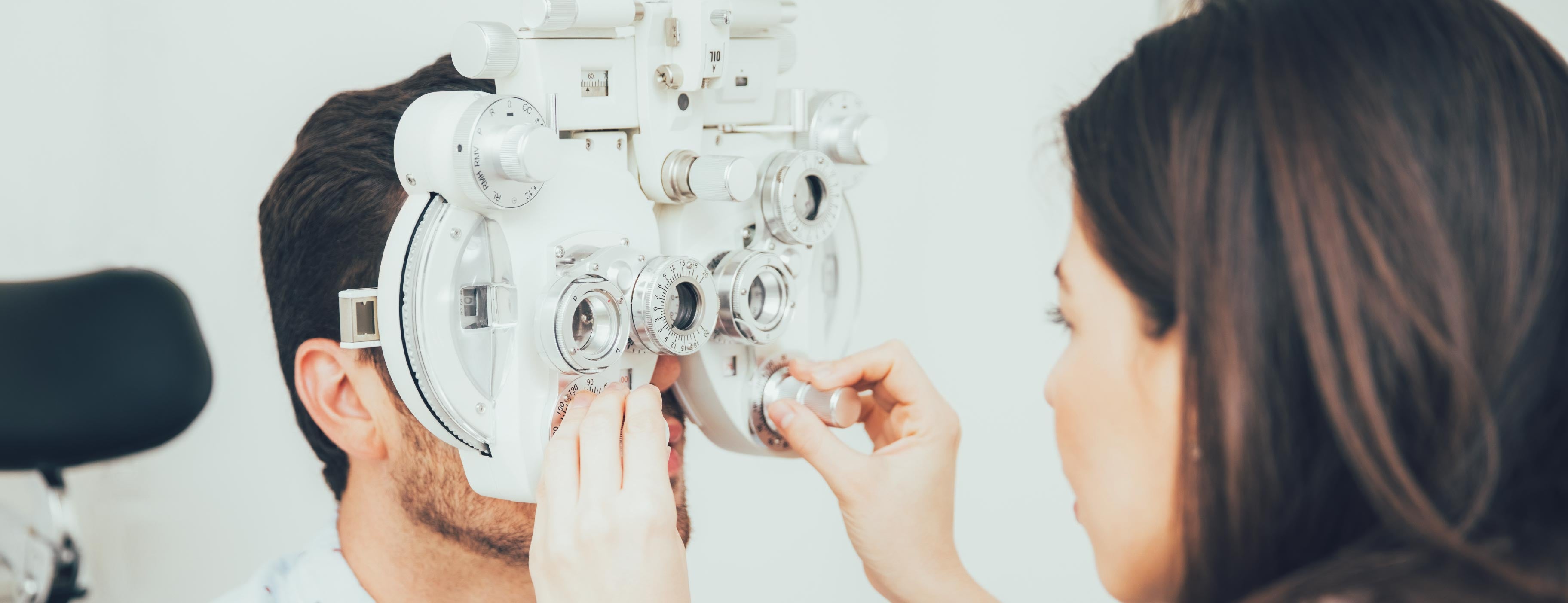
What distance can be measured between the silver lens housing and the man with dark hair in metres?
0.09

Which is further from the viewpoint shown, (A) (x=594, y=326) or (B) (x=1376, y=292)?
(A) (x=594, y=326)

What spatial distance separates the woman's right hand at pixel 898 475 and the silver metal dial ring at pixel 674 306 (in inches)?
6.2

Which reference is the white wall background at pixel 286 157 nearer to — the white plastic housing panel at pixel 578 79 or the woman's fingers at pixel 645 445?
the white plastic housing panel at pixel 578 79

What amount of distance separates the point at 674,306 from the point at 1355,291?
453 mm

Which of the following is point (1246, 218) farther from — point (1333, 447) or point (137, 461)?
point (137, 461)

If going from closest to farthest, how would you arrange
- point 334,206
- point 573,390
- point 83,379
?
point 573,390 → point 334,206 → point 83,379

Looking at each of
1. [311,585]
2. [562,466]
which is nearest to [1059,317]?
[562,466]

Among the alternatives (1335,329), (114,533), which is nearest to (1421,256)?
(1335,329)

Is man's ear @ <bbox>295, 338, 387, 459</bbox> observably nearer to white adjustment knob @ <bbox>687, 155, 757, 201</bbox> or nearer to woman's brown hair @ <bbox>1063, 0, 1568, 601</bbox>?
white adjustment knob @ <bbox>687, 155, 757, 201</bbox>

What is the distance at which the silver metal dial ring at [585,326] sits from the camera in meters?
0.79

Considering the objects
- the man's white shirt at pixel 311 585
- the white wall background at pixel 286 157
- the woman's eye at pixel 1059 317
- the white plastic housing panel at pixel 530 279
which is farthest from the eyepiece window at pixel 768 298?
the white wall background at pixel 286 157

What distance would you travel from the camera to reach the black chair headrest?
4.51ft

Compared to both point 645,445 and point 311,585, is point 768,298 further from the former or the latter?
point 311,585

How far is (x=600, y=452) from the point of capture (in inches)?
31.0
